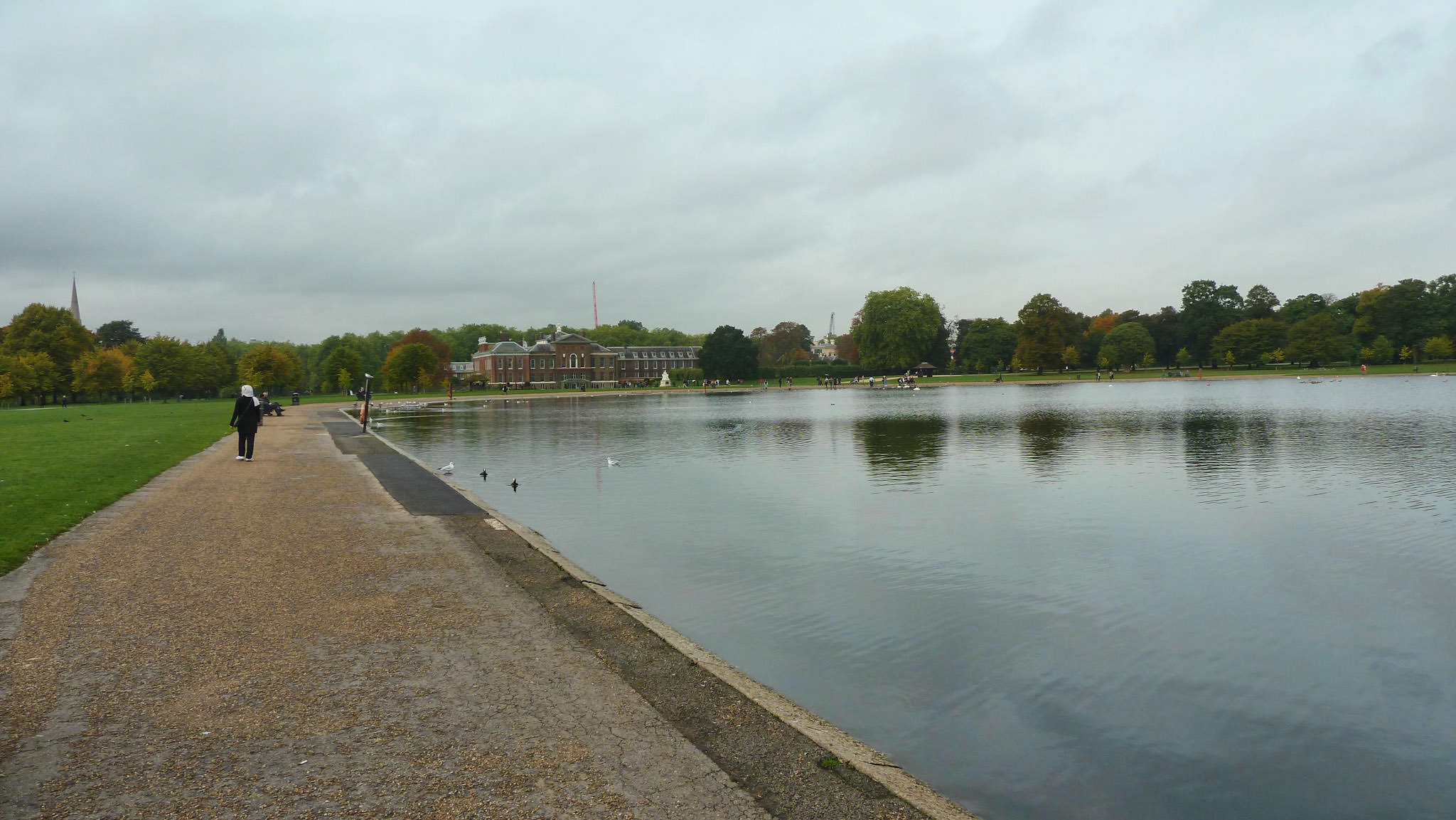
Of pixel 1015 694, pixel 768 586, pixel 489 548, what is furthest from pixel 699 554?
pixel 1015 694

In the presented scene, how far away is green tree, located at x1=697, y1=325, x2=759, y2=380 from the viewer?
5148 inches

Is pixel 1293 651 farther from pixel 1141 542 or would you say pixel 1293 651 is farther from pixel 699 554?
pixel 699 554

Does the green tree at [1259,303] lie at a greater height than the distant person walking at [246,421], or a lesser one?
greater

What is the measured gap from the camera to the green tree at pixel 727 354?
131 m

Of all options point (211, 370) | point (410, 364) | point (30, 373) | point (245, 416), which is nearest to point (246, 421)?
point (245, 416)

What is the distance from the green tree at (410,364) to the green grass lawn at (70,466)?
6766 centimetres

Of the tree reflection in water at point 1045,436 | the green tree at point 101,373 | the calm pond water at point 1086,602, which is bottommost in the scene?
the calm pond water at point 1086,602

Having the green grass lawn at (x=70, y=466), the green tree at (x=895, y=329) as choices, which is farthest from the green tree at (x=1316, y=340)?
the green grass lawn at (x=70, y=466)

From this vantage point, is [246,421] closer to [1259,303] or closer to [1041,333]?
[1041,333]

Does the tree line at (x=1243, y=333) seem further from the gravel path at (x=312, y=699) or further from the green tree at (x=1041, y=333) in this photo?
the gravel path at (x=312, y=699)

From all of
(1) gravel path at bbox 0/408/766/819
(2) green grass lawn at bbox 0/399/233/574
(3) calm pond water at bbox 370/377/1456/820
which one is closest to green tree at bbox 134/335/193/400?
(2) green grass lawn at bbox 0/399/233/574

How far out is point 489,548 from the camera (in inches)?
459

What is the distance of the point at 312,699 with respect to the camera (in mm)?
6020

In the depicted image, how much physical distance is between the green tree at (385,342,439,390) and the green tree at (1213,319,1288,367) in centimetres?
10757
